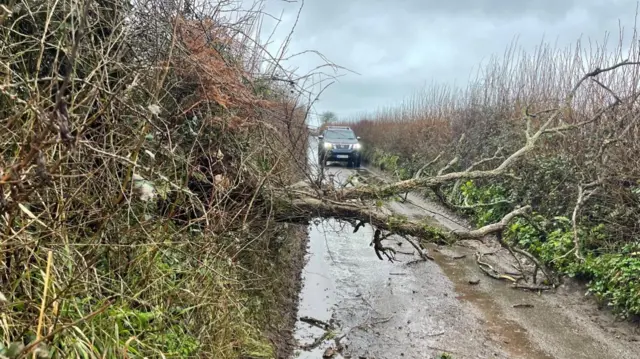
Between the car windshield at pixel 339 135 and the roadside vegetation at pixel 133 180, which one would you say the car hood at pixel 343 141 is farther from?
the roadside vegetation at pixel 133 180

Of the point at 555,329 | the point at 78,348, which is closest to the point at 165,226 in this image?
the point at 78,348

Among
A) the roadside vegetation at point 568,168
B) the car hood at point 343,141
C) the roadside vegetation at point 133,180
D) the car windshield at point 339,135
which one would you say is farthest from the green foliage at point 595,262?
the car windshield at point 339,135

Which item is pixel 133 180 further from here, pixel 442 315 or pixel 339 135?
pixel 339 135

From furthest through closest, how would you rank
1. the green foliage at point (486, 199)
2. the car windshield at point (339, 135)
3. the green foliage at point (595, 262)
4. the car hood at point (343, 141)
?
the car windshield at point (339, 135), the car hood at point (343, 141), the green foliage at point (486, 199), the green foliage at point (595, 262)

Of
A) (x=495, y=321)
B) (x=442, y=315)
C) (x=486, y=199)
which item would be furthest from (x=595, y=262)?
(x=486, y=199)

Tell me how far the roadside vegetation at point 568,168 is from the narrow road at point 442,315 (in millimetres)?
613

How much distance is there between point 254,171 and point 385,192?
160 cm

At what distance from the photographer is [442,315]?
20.7ft

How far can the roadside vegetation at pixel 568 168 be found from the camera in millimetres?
6826

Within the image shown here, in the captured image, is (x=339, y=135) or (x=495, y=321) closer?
(x=495, y=321)

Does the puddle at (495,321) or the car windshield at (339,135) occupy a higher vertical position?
the car windshield at (339,135)

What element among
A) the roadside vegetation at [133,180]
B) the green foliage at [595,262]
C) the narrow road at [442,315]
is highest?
the roadside vegetation at [133,180]

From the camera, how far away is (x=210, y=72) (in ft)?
14.4

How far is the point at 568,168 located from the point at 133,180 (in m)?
8.66
